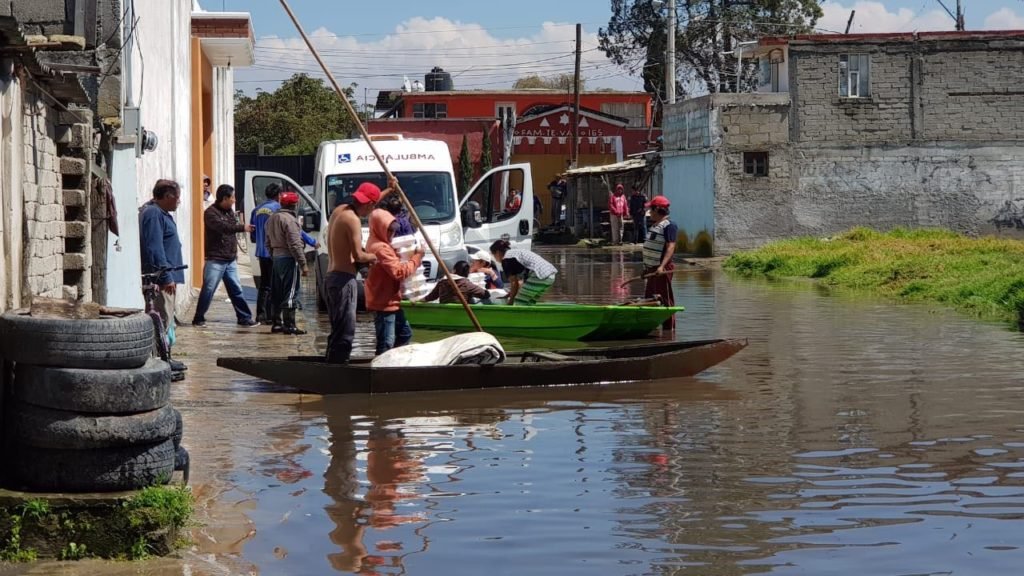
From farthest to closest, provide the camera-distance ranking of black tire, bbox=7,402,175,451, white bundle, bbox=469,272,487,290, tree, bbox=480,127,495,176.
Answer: tree, bbox=480,127,495,176
white bundle, bbox=469,272,487,290
black tire, bbox=7,402,175,451

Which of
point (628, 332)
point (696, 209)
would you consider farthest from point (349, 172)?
point (696, 209)

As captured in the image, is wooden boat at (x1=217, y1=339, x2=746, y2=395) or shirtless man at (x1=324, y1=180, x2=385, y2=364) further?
shirtless man at (x1=324, y1=180, x2=385, y2=364)

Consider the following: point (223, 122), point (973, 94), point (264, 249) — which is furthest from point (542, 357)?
point (973, 94)

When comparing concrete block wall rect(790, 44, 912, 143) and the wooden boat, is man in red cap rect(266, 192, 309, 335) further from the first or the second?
concrete block wall rect(790, 44, 912, 143)

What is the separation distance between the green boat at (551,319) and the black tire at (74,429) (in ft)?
29.6

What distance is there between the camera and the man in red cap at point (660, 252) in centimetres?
1575

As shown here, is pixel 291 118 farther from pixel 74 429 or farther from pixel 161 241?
pixel 74 429

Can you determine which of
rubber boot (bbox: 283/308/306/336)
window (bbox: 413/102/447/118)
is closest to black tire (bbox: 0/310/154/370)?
rubber boot (bbox: 283/308/306/336)

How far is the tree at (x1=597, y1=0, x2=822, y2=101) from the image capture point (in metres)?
62.0

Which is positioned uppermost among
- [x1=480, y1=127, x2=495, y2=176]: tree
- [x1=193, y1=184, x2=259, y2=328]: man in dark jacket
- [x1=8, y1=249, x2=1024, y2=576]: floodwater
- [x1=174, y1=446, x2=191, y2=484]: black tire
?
[x1=480, y1=127, x2=495, y2=176]: tree

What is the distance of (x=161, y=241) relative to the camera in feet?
40.1

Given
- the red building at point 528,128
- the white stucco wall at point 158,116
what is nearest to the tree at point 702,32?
the red building at point 528,128

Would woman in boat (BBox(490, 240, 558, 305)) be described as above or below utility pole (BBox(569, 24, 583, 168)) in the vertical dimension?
below

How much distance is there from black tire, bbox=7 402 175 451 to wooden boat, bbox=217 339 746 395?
4384 millimetres
